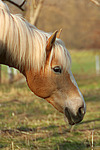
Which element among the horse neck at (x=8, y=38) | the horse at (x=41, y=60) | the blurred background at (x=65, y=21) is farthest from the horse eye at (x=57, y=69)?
the blurred background at (x=65, y=21)

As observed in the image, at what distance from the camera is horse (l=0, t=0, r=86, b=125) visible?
2.23 m

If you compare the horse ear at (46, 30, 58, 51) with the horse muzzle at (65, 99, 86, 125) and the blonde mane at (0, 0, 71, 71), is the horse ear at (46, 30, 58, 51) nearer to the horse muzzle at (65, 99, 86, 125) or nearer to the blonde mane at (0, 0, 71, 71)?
the blonde mane at (0, 0, 71, 71)

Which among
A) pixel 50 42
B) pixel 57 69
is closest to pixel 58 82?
pixel 57 69

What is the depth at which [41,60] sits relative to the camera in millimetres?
2316

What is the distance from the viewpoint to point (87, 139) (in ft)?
11.5

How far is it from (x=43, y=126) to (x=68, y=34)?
1077cm

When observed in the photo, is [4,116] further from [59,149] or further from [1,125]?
[59,149]

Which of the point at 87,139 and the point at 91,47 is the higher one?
the point at 87,139

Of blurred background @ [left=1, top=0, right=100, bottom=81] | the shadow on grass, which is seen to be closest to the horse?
blurred background @ [left=1, top=0, right=100, bottom=81]

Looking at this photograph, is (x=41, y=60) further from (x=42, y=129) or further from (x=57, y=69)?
(x=42, y=129)

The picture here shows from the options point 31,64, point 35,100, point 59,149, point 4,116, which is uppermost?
point 31,64

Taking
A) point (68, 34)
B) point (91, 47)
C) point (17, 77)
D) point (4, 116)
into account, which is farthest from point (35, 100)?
point (68, 34)

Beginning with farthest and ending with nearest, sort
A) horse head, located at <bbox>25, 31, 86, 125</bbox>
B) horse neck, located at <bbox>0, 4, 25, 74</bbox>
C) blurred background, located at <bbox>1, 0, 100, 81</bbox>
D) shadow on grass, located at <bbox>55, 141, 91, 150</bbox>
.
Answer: blurred background, located at <bbox>1, 0, 100, 81</bbox>
shadow on grass, located at <bbox>55, 141, 91, 150</bbox>
horse head, located at <bbox>25, 31, 86, 125</bbox>
horse neck, located at <bbox>0, 4, 25, 74</bbox>

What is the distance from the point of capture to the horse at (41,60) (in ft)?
7.32
